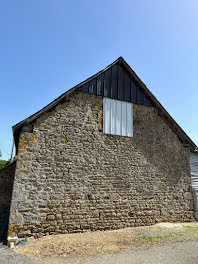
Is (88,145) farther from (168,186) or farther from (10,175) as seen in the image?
(10,175)

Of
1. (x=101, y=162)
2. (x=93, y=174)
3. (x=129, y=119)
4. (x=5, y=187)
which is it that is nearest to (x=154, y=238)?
(x=93, y=174)

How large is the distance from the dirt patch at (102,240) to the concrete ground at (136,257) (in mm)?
279

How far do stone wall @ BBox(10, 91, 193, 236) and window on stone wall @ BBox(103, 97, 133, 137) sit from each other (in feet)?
0.77

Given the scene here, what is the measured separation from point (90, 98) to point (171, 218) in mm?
6297

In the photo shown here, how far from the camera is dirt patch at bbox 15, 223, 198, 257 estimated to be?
480 centimetres

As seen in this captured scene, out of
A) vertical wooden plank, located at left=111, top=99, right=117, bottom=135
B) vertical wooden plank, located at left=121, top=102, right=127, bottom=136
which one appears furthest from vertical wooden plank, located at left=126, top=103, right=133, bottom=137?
vertical wooden plank, located at left=111, top=99, right=117, bottom=135

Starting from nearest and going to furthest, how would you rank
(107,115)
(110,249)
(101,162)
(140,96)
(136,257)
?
(136,257), (110,249), (101,162), (107,115), (140,96)

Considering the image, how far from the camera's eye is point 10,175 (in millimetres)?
9438

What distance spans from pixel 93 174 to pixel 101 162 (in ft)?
1.91

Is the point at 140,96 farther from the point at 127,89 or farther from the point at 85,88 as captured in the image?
the point at 85,88

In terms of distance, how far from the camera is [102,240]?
18.7ft

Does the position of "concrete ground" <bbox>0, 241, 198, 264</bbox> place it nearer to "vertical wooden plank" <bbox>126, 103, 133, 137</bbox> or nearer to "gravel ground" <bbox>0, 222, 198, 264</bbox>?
"gravel ground" <bbox>0, 222, 198, 264</bbox>

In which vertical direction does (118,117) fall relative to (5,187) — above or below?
above

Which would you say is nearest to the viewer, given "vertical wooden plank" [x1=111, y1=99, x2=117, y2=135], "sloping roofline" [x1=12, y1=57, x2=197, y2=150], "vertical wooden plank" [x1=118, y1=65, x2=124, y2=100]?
"sloping roofline" [x1=12, y1=57, x2=197, y2=150]
